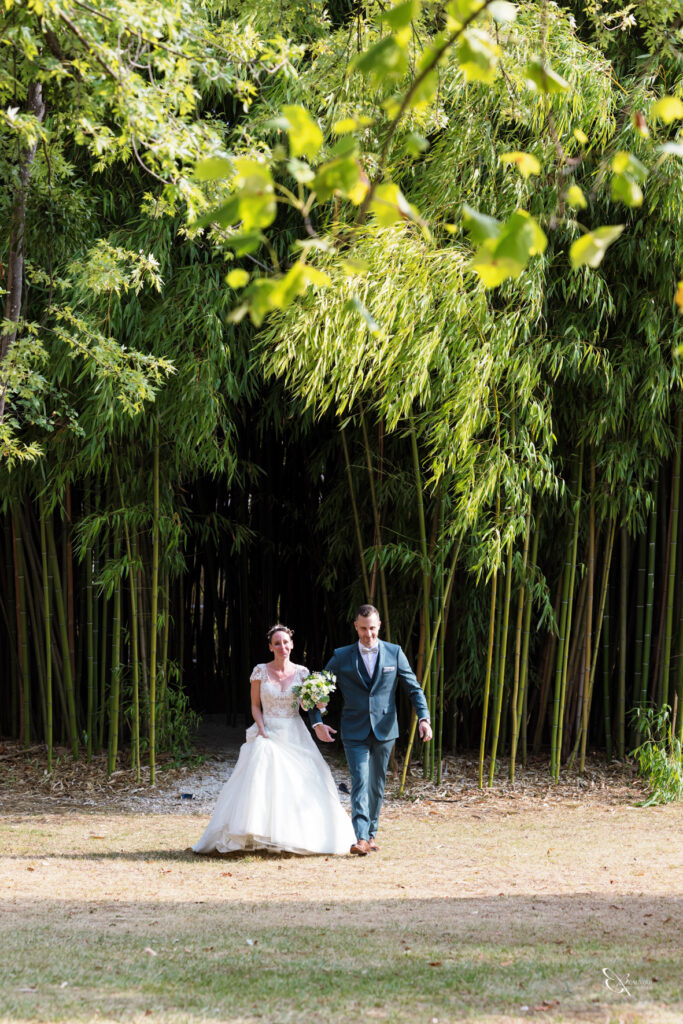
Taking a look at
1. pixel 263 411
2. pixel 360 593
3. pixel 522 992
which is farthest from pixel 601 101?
pixel 522 992

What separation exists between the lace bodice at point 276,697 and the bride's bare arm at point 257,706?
0.07 feet

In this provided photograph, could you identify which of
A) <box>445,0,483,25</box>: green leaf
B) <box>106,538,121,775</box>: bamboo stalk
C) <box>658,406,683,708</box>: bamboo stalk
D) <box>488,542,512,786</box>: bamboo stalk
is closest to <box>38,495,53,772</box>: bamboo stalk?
<box>106,538,121,775</box>: bamboo stalk

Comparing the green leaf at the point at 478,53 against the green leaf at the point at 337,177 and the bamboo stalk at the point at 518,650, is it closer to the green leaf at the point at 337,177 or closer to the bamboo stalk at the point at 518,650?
the green leaf at the point at 337,177

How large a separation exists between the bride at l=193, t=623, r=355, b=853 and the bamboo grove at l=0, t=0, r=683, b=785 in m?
1.29

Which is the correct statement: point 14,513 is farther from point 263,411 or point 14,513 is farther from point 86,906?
point 86,906

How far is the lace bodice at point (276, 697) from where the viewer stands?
5.03 m

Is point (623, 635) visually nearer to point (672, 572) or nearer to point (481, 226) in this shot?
point (672, 572)

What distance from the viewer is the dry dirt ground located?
274 centimetres

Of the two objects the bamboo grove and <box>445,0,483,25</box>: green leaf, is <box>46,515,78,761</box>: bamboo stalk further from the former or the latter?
<box>445,0,483,25</box>: green leaf

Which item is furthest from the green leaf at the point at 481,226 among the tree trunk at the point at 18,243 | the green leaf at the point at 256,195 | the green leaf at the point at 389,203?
the tree trunk at the point at 18,243

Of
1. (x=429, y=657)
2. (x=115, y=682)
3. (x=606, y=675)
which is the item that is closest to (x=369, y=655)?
(x=429, y=657)

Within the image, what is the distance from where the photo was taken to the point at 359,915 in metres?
3.69

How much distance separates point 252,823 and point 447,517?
2.24 meters

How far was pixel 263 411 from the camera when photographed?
683 cm
